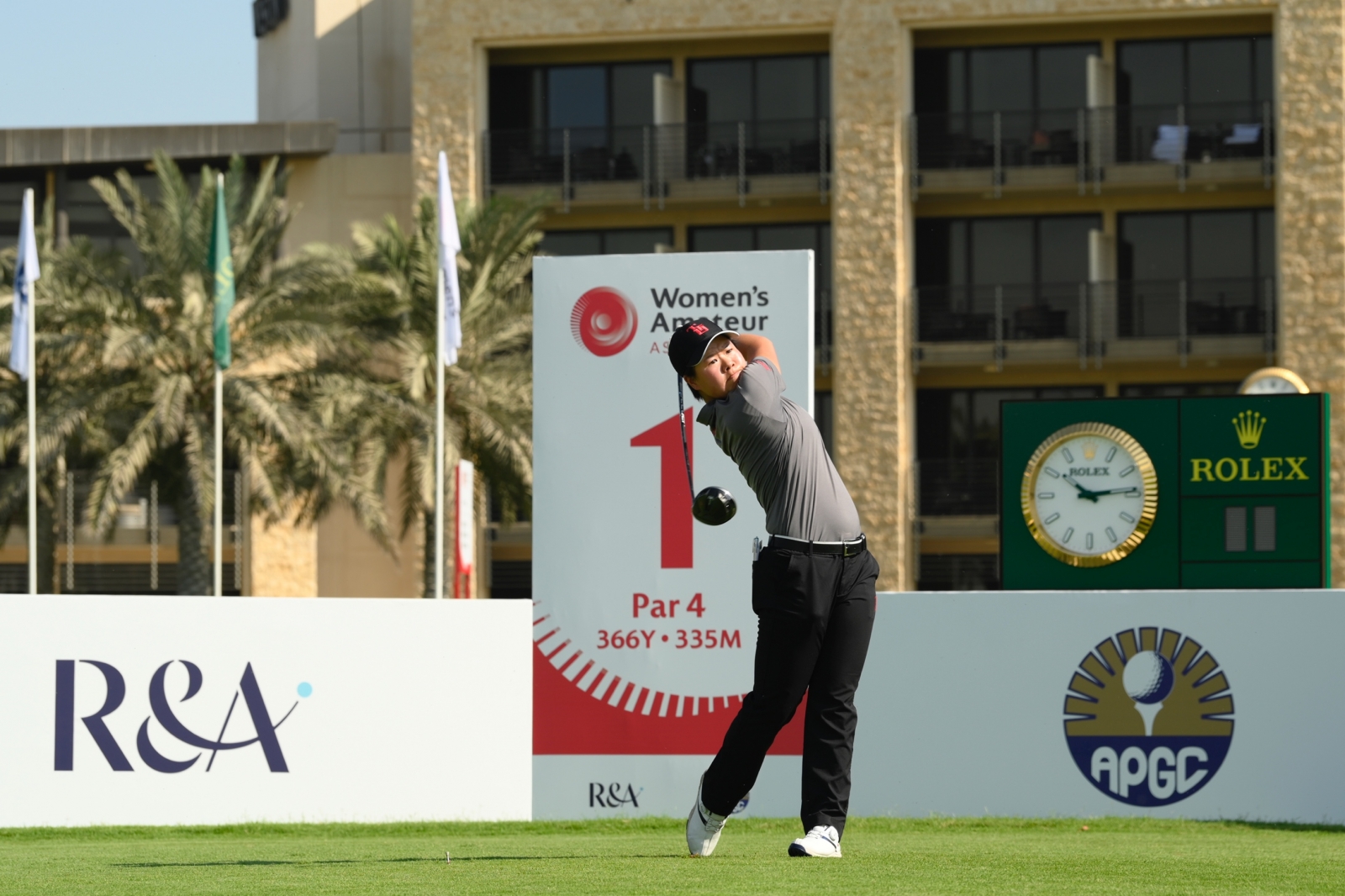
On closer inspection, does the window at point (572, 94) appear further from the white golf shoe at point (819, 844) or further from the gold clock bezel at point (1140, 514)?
the white golf shoe at point (819, 844)

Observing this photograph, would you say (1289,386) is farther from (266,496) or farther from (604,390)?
(266,496)

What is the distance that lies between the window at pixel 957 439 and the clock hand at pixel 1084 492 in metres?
20.9

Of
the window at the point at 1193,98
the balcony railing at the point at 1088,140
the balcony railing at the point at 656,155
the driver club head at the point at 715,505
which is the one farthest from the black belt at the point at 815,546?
the window at the point at 1193,98

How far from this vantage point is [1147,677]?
9305 mm

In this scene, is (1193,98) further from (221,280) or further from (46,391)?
(46,391)

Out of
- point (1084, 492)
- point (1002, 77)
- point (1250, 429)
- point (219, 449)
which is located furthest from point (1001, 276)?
point (1250, 429)

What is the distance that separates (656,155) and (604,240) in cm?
222

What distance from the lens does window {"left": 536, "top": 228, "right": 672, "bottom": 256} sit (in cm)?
3800

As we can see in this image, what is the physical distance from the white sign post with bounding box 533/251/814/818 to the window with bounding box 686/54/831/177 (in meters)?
27.8

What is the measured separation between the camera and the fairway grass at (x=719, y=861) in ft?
17.1

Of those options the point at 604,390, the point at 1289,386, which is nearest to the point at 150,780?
the point at 604,390

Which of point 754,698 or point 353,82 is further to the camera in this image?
point 353,82

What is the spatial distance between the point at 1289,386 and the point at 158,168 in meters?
17.0

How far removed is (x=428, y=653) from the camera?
9.66 m
